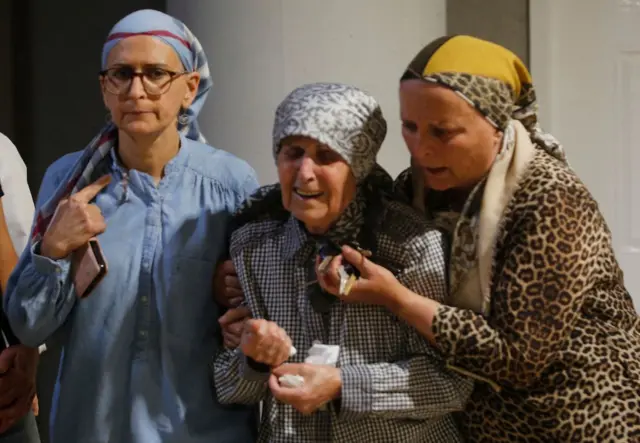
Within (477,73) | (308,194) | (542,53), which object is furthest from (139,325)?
(542,53)

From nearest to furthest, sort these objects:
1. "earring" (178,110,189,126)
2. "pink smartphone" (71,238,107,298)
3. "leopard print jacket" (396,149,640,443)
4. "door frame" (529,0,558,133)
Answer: "leopard print jacket" (396,149,640,443) < "pink smartphone" (71,238,107,298) < "earring" (178,110,189,126) < "door frame" (529,0,558,133)

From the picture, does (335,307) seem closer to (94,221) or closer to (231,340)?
(231,340)

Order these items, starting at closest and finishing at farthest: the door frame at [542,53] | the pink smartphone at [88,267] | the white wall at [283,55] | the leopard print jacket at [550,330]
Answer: the leopard print jacket at [550,330] < the pink smartphone at [88,267] < the white wall at [283,55] < the door frame at [542,53]

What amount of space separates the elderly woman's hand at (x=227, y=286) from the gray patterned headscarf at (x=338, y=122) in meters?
0.24

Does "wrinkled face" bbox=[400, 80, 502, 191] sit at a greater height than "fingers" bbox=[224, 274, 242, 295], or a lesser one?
greater

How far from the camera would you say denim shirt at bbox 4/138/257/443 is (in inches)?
61.6

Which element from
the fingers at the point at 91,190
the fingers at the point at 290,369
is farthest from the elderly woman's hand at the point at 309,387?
the fingers at the point at 91,190

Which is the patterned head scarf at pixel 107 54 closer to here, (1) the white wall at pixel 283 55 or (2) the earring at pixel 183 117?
(2) the earring at pixel 183 117

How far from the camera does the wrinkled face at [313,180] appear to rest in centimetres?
142

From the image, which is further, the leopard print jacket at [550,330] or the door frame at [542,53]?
the door frame at [542,53]

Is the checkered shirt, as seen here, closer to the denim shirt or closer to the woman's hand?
the denim shirt

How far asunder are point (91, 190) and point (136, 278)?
0.60ft

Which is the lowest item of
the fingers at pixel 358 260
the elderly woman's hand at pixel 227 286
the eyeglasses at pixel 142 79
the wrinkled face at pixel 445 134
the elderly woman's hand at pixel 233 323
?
the elderly woman's hand at pixel 233 323

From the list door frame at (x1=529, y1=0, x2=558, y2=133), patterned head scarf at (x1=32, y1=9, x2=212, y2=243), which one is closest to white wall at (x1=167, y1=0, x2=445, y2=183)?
patterned head scarf at (x1=32, y1=9, x2=212, y2=243)
